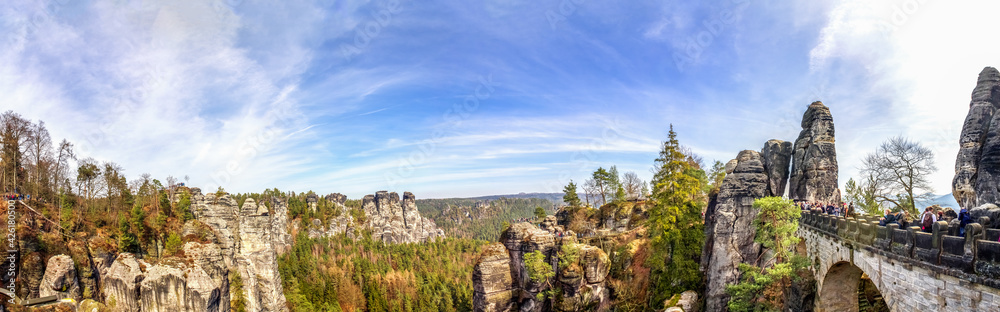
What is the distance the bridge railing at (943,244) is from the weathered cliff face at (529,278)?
19623 millimetres

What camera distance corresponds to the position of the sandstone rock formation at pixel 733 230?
28203 millimetres

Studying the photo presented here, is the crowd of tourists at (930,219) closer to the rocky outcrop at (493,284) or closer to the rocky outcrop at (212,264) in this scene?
the rocky outcrop at (493,284)

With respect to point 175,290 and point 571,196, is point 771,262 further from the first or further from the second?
point 175,290


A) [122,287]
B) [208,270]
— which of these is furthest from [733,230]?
[122,287]

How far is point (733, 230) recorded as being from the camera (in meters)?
28.6

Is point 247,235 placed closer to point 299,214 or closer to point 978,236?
point 978,236

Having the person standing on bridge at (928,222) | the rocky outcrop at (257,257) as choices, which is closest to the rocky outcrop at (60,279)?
the rocky outcrop at (257,257)

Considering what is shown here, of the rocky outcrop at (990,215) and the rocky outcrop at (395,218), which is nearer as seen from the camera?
the rocky outcrop at (990,215)

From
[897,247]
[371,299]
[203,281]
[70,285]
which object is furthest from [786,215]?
[371,299]

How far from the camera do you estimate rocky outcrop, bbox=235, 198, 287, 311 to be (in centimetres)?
4931

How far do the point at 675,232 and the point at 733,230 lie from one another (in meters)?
3.98

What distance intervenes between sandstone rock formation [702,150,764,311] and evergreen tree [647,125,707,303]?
5.22ft

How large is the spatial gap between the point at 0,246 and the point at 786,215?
5803 centimetres

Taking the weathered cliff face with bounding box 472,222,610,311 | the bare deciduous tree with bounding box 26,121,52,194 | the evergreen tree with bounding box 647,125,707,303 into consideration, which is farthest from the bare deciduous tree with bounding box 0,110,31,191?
the evergreen tree with bounding box 647,125,707,303
